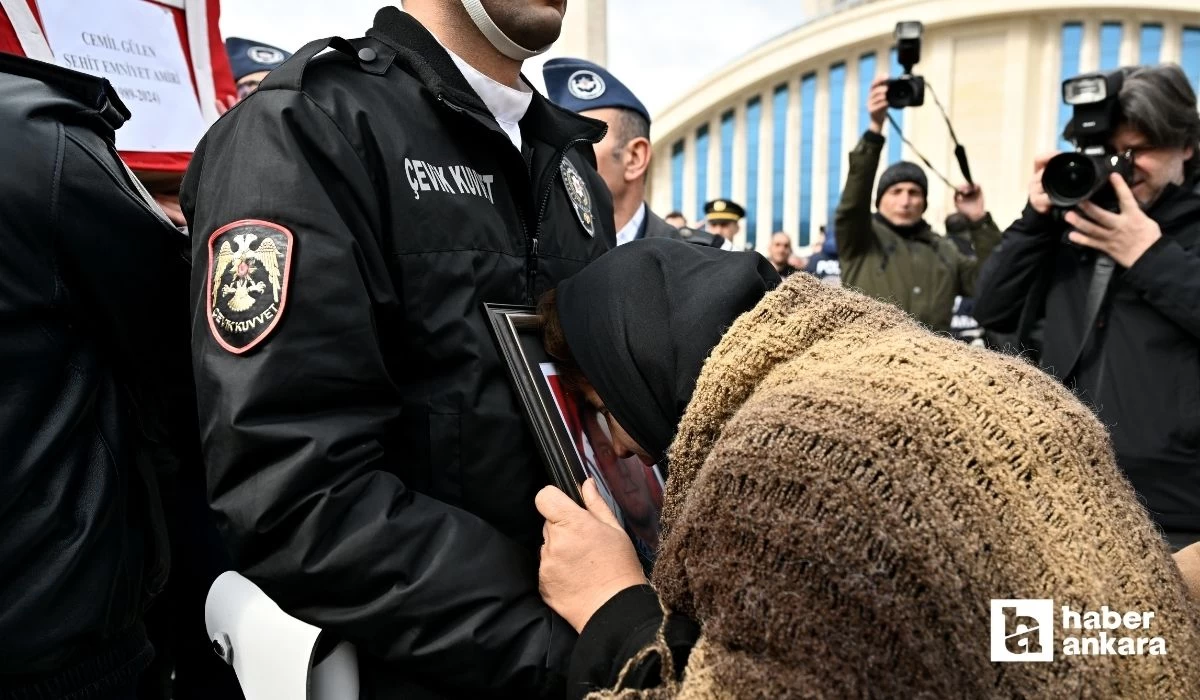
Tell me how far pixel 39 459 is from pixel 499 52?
1000 millimetres

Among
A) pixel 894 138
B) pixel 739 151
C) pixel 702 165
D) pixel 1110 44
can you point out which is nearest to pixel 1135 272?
pixel 894 138

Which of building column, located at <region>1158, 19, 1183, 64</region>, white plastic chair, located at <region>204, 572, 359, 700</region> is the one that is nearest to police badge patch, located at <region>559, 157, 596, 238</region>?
white plastic chair, located at <region>204, 572, 359, 700</region>

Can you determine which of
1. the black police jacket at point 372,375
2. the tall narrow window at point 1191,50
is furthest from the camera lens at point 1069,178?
the tall narrow window at point 1191,50

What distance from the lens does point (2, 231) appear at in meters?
1.25

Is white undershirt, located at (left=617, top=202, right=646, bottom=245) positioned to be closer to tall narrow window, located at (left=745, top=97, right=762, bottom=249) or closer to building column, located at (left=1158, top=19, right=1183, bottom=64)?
tall narrow window, located at (left=745, top=97, right=762, bottom=249)

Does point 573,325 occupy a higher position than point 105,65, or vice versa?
point 105,65

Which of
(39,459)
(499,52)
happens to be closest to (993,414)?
(499,52)

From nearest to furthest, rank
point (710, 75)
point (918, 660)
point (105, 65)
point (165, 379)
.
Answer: point (918, 660), point (165, 379), point (105, 65), point (710, 75)

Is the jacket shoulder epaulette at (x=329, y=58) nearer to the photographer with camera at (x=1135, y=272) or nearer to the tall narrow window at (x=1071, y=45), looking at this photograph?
the photographer with camera at (x=1135, y=272)

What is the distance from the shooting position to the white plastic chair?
1.20 meters

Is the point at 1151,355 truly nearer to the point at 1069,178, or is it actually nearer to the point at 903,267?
the point at 1069,178

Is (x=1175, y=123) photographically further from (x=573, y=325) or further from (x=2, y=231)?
(x=2, y=231)

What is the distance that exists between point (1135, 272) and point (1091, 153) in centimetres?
40

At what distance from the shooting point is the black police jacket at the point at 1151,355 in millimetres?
2494
